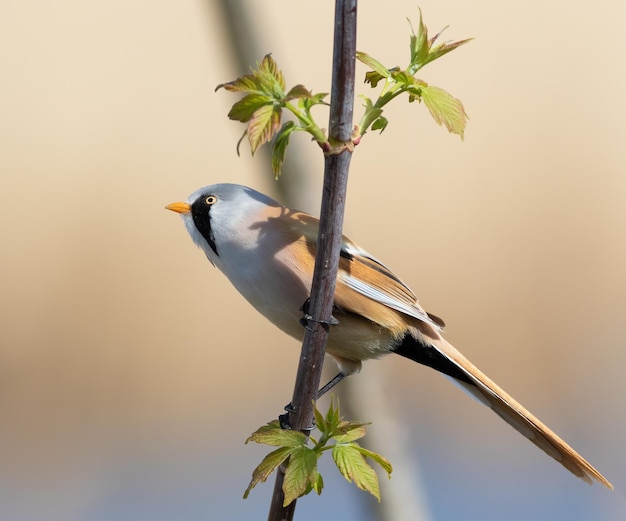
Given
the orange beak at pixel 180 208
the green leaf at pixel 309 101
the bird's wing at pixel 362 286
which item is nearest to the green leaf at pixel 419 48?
the green leaf at pixel 309 101

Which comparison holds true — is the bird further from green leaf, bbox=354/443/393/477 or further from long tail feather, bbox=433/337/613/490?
green leaf, bbox=354/443/393/477

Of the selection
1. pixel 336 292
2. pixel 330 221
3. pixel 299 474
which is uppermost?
pixel 330 221

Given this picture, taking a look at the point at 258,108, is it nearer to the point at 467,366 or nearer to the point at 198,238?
the point at 198,238

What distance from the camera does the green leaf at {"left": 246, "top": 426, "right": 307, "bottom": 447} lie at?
1139 millimetres

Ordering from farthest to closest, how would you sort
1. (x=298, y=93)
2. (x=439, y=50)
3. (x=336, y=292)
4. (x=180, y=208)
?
(x=180, y=208)
(x=336, y=292)
(x=439, y=50)
(x=298, y=93)

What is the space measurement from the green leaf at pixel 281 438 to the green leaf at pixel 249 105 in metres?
0.43

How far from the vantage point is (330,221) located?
100cm

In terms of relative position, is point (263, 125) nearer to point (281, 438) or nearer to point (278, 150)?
point (278, 150)

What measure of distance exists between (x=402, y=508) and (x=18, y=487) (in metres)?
1.90

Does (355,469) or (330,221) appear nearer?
(330,221)

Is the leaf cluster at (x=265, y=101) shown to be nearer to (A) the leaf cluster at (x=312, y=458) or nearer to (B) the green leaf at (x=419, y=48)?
(B) the green leaf at (x=419, y=48)

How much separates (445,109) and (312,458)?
488 millimetres

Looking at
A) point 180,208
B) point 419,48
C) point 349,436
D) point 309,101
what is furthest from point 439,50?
point 180,208

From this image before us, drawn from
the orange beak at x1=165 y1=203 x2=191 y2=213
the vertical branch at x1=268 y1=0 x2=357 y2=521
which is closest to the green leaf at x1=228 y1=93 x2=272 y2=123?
the vertical branch at x1=268 y1=0 x2=357 y2=521
